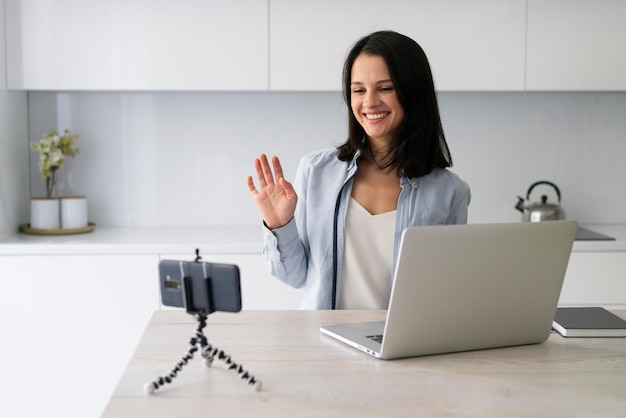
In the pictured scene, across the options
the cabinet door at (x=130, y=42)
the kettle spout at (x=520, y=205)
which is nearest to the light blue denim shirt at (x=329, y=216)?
the cabinet door at (x=130, y=42)

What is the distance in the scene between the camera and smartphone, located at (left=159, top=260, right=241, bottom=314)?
139cm

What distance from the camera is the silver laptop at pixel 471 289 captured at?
1499mm

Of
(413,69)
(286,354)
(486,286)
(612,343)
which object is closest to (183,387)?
(286,354)

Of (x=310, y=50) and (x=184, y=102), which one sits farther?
(x=184, y=102)

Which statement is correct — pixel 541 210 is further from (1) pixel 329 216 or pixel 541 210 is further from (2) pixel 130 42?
(2) pixel 130 42

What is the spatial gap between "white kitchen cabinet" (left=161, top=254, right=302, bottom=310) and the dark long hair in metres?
1.10

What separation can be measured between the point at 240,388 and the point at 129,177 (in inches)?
101

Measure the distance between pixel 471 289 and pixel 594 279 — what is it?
1.95 metres

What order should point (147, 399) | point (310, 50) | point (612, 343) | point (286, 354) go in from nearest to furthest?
point (147, 399) < point (286, 354) < point (612, 343) < point (310, 50)

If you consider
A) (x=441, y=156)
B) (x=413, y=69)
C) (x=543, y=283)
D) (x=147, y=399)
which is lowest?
(x=147, y=399)

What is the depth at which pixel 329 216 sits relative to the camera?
217 cm

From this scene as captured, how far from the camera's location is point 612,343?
5.56 feet

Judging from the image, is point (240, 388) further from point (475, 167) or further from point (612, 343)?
point (475, 167)

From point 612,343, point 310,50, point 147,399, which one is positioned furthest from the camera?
point 310,50
